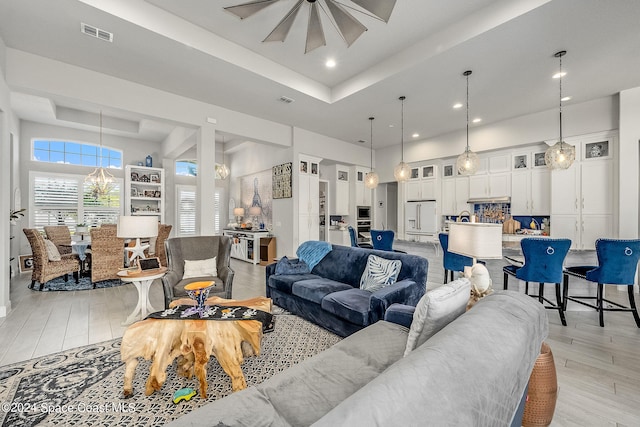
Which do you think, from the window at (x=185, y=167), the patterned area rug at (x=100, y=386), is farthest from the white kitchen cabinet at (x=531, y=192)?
the window at (x=185, y=167)

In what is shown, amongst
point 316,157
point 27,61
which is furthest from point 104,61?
point 316,157

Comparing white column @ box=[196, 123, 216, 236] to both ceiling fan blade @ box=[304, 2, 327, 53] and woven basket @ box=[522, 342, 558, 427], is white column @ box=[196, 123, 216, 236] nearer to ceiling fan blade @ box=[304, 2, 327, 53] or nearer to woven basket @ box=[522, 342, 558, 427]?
ceiling fan blade @ box=[304, 2, 327, 53]

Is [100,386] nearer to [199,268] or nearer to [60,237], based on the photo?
[199,268]

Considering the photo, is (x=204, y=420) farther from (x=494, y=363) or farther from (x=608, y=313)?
(x=608, y=313)

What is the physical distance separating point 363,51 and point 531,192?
4645mm

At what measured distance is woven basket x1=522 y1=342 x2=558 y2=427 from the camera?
149 centimetres

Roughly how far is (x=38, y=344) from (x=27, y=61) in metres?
3.42

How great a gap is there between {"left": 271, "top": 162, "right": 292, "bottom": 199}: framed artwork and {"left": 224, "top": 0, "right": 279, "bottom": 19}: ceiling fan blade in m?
3.77

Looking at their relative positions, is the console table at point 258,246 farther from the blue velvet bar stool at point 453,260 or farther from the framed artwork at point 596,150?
the framed artwork at point 596,150

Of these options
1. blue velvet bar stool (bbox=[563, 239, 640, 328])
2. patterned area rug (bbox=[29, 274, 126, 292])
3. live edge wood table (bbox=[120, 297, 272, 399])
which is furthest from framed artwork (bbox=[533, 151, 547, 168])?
patterned area rug (bbox=[29, 274, 126, 292])

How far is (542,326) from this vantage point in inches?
55.2

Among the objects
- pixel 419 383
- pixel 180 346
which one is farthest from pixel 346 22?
pixel 180 346

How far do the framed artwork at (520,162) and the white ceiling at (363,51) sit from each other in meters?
1.00

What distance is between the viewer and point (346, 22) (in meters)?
2.77
